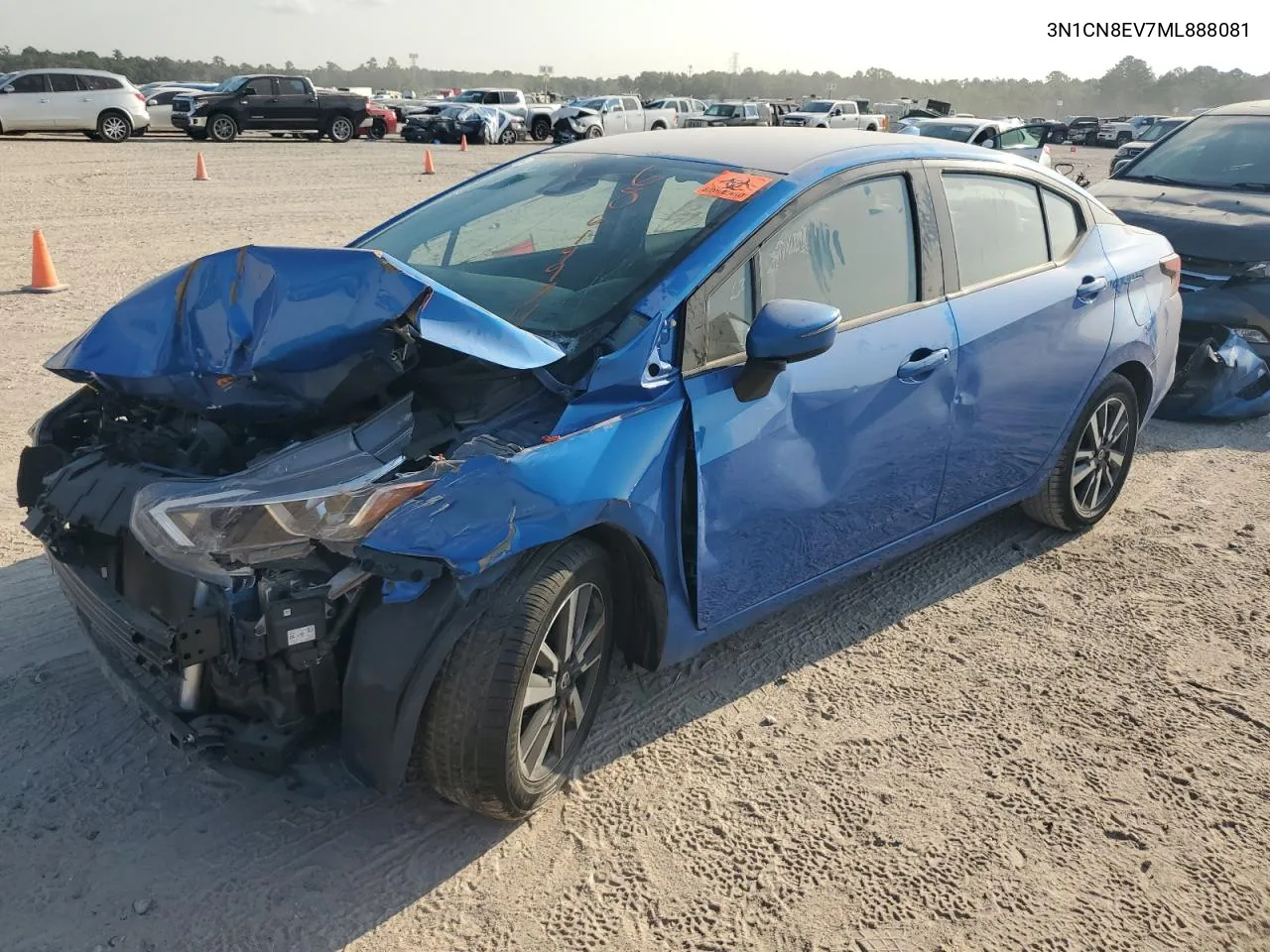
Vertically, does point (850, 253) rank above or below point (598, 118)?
below

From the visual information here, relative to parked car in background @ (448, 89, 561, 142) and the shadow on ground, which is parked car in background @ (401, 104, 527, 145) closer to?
parked car in background @ (448, 89, 561, 142)

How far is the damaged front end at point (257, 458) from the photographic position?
2471 millimetres

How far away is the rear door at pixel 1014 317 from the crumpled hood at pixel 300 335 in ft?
5.68

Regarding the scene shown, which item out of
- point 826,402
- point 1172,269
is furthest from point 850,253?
point 1172,269

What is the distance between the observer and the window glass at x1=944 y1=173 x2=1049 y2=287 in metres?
3.89

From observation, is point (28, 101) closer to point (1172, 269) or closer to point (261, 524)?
point (1172, 269)

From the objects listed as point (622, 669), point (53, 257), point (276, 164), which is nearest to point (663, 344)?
point (622, 669)

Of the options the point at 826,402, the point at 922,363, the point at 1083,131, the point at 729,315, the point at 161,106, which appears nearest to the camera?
the point at 729,315

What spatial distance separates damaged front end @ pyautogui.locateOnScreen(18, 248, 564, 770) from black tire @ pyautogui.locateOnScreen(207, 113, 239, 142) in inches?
1067

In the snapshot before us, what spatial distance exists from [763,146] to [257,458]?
207 centimetres

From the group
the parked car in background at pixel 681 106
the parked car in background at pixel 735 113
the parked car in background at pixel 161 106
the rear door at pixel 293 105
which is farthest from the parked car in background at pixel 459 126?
the parked car in background at pixel 681 106

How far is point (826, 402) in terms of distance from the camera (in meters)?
3.29

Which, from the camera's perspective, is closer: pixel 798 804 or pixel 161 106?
pixel 798 804

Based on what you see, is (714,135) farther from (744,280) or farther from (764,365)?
(764,365)
